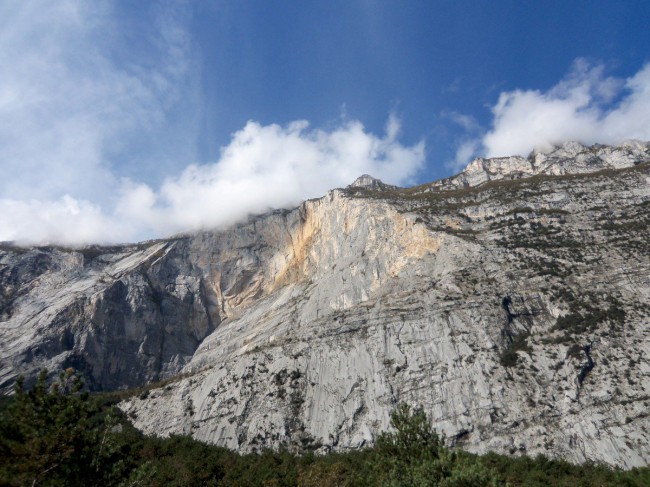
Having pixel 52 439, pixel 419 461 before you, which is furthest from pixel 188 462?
pixel 52 439

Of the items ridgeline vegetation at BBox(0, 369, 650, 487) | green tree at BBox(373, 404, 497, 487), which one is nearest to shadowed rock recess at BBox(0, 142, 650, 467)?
ridgeline vegetation at BBox(0, 369, 650, 487)

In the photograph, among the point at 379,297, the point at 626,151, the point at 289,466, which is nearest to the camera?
the point at 289,466

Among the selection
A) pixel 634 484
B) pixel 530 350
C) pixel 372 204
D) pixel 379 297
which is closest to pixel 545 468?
pixel 634 484

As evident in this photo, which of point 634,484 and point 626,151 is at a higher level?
point 626,151

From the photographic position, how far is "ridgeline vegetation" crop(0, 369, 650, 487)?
1516 centimetres

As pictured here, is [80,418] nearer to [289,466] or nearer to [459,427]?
[289,466]

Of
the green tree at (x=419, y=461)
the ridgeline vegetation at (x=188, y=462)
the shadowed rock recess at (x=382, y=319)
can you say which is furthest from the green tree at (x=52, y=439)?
the shadowed rock recess at (x=382, y=319)

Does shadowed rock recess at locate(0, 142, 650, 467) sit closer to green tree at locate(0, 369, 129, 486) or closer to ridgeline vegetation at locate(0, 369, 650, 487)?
ridgeline vegetation at locate(0, 369, 650, 487)

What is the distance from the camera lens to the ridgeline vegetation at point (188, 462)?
1516 centimetres

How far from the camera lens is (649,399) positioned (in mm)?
47781

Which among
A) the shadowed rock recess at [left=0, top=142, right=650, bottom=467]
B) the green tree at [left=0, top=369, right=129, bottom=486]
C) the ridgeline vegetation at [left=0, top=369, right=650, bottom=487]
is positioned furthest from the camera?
the shadowed rock recess at [left=0, top=142, right=650, bottom=467]

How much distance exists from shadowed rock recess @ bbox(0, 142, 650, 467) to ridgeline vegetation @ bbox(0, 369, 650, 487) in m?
6.86

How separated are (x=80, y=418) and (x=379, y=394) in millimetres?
44510

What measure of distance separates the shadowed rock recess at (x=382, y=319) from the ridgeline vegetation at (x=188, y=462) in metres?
6.86
